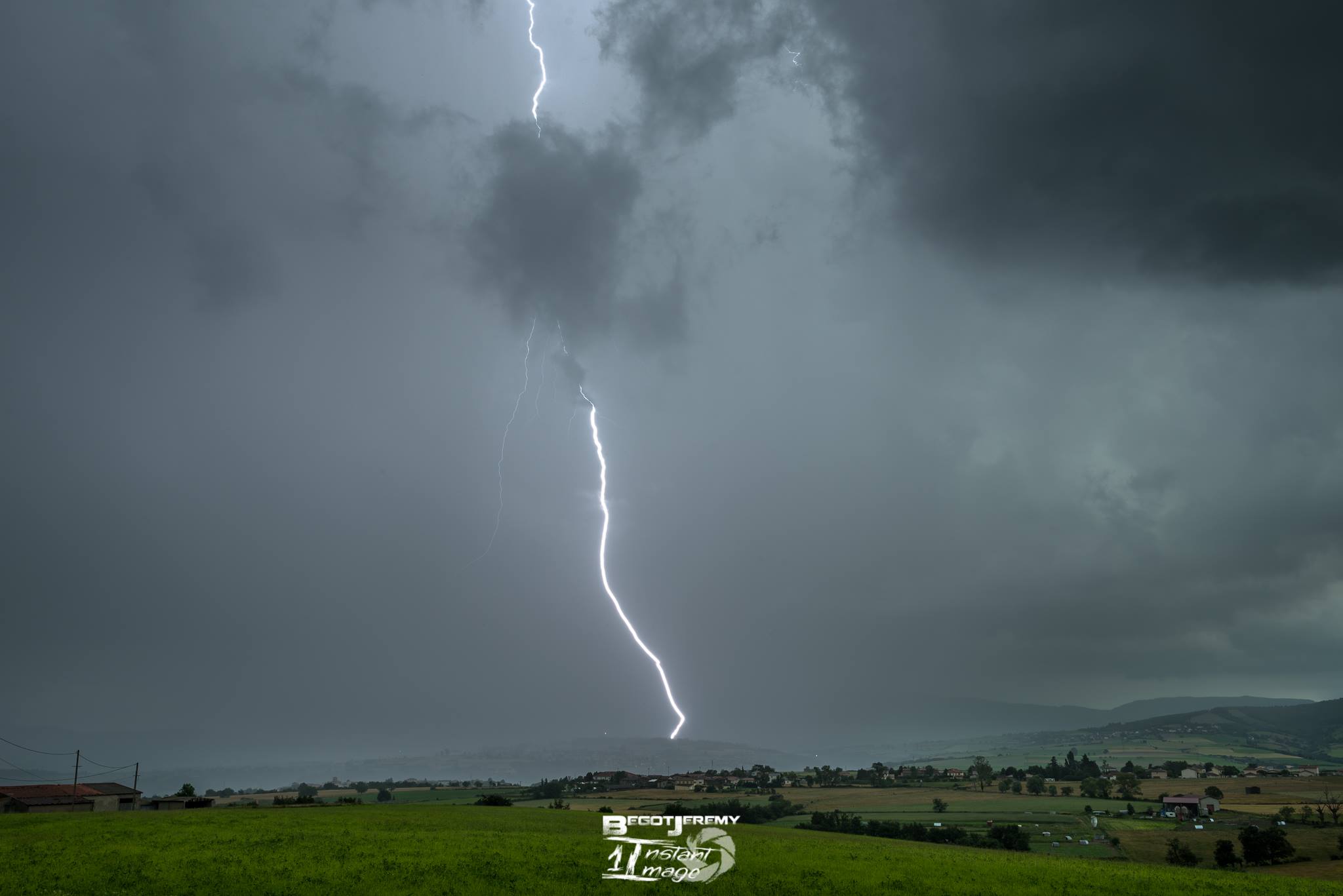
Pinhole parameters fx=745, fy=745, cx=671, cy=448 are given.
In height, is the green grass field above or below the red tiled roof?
above

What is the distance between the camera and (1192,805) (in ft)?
361

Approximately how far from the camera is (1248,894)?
101ft

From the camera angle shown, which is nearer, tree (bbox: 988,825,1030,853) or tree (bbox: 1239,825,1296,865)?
tree (bbox: 1239,825,1296,865)

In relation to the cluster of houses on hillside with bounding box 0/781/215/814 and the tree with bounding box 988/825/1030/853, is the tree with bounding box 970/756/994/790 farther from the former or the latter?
the cluster of houses on hillside with bounding box 0/781/215/814

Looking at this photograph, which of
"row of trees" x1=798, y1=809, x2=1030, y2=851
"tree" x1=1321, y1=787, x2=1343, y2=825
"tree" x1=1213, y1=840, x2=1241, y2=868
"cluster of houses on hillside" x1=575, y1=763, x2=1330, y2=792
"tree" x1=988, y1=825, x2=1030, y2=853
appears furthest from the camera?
"cluster of houses on hillside" x1=575, y1=763, x2=1330, y2=792

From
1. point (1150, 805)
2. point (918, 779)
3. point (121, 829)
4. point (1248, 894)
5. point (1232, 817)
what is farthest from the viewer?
point (918, 779)

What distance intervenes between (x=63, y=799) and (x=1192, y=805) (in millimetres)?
145578

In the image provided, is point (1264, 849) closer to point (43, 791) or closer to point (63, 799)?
point (63, 799)

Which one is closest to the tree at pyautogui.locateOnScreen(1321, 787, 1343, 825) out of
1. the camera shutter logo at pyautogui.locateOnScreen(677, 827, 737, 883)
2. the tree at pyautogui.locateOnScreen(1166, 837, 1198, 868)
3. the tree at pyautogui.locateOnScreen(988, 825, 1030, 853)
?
the tree at pyautogui.locateOnScreen(988, 825, 1030, 853)

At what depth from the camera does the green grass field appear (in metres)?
29.8

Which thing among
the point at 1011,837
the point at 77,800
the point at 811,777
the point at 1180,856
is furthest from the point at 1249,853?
the point at 811,777

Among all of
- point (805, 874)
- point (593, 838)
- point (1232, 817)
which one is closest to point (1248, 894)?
point (805, 874)

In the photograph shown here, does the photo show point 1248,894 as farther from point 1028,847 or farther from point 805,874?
point 1028,847

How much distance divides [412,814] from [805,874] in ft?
119
